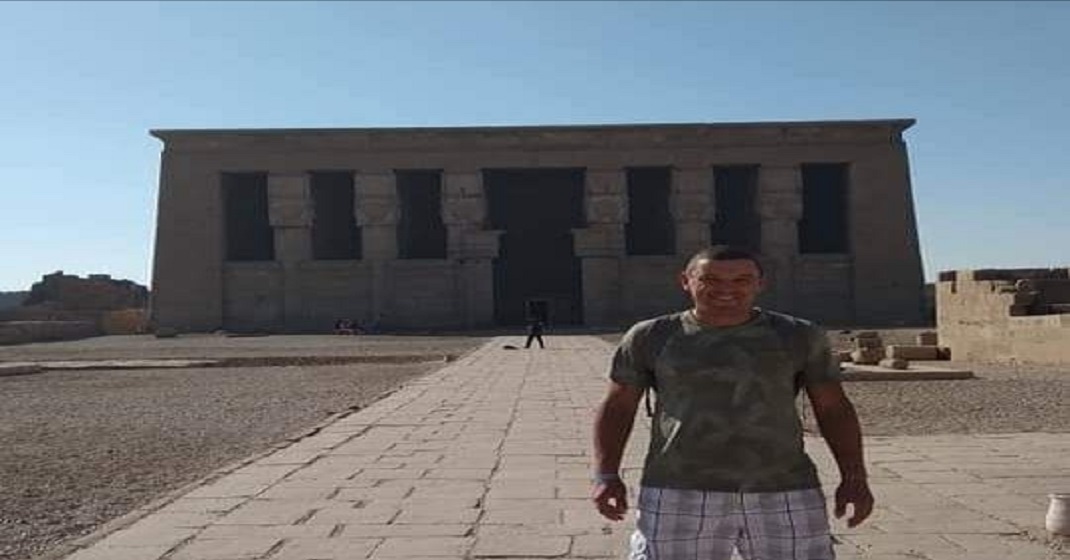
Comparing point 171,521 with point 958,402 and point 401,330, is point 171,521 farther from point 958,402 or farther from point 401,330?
point 401,330

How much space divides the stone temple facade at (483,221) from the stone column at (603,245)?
6 cm

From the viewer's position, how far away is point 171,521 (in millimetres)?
6539

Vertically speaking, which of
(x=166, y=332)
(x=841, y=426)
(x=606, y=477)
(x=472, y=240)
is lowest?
(x=606, y=477)

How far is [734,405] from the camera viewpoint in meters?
3.37

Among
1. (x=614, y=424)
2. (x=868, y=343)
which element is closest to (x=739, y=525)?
(x=614, y=424)

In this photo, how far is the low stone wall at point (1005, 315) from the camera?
21656mm

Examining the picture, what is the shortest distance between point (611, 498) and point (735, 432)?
0.46m

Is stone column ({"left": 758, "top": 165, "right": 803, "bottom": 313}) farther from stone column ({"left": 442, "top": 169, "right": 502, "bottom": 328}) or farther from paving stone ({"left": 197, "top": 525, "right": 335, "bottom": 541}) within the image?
paving stone ({"left": 197, "top": 525, "right": 335, "bottom": 541})

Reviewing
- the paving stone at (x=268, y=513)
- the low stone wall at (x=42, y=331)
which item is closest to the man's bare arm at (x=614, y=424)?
the paving stone at (x=268, y=513)

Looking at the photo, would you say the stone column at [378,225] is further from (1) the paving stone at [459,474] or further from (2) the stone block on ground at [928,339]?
(1) the paving stone at [459,474]

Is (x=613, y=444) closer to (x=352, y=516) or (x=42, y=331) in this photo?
(x=352, y=516)

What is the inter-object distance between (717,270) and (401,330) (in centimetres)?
4735

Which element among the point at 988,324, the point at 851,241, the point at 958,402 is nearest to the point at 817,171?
the point at 851,241

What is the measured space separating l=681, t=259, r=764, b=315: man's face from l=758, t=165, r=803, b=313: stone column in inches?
1913
